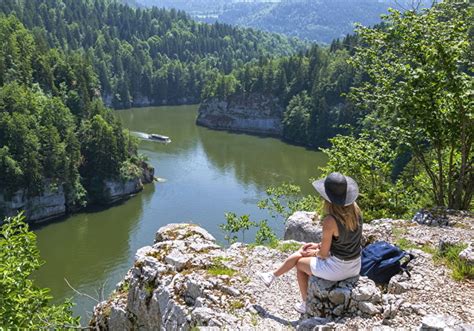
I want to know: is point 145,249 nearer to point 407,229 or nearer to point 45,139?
point 407,229

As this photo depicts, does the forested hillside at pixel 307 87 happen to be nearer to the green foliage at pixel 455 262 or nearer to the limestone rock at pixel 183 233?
the limestone rock at pixel 183 233

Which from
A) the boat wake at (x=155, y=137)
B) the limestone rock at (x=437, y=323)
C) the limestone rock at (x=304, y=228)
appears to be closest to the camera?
the limestone rock at (x=437, y=323)

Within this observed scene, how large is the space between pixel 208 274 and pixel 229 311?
1125 millimetres

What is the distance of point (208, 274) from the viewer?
9.10 m

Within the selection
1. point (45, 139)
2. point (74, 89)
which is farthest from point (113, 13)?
point (45, 139)

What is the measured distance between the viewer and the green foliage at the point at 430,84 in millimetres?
12266

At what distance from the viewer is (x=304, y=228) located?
49.2 feet

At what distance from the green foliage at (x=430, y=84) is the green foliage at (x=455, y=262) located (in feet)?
12.7

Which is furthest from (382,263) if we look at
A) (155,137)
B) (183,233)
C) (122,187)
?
(155,137)

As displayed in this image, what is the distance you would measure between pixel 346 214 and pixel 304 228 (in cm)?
776

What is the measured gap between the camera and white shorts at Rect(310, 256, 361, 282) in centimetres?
738

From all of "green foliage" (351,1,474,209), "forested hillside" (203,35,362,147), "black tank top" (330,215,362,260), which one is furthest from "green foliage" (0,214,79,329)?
"forested hillside" (203,35,362,147)

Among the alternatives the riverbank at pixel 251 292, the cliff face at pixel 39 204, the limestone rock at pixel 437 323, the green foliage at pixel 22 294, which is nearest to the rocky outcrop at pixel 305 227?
the riverbank at pixel 251 292

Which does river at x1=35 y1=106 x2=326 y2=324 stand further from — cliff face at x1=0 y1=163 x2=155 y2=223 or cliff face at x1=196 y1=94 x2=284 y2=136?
cliff face at x1=196 y1=94 x2=284 y2=136
